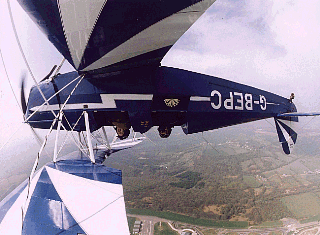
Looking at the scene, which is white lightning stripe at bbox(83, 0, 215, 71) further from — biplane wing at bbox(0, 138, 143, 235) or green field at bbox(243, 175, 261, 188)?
green field at bbox(243, 175, 261, 188)

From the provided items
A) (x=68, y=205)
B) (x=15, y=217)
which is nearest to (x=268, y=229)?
(x=68, y=205)

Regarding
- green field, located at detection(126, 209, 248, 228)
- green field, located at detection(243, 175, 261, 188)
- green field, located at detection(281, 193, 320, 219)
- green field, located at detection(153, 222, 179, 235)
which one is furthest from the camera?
green field, located at detection(243, 175, 261, 188)

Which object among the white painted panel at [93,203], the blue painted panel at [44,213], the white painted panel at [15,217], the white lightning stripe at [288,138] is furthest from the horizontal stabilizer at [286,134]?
the white painted panel at [15,217]

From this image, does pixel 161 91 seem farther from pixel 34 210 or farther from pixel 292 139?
pixel 292 139

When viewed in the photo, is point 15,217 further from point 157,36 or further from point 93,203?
point 157,36

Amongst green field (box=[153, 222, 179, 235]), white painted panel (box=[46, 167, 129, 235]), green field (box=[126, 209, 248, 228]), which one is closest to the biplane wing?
white painted panel (box=[46, 167, 129, 235])

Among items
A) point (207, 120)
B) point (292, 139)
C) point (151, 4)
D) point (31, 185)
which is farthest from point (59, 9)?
point (292, 139)
